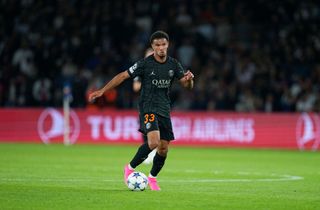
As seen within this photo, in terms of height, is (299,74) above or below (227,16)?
below

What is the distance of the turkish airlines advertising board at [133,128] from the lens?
89.6 ft

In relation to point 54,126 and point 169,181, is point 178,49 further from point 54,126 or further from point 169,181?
point 169,181

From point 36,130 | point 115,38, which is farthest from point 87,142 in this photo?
point 115,38

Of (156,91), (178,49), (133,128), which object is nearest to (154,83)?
(156,91)

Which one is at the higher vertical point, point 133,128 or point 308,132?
point 133,128

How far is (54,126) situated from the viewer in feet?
91.3

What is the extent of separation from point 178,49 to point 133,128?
343cm

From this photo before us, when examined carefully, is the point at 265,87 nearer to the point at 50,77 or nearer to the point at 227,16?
the point at 227,16

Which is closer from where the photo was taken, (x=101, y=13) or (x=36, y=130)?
(x=36, y=130)

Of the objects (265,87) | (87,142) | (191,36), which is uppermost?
(191,36)

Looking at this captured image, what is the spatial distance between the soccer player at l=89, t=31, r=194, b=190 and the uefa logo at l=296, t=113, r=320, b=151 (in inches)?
571

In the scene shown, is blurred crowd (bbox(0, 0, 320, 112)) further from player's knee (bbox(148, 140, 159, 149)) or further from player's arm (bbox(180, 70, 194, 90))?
player's knee (bbox(148, 140, 159, 149))

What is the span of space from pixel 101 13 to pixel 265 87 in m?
7.17

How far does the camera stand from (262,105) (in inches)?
1097
